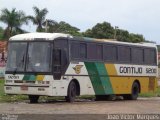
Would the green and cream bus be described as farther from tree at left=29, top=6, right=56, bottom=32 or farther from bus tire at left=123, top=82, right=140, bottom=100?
tree at left=29, top=6, right=56, bottom=32

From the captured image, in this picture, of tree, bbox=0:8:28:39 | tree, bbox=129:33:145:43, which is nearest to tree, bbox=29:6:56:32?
tree, bbox=0:8:28:39

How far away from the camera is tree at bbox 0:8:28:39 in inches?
3031

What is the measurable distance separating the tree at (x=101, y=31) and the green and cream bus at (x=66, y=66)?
63.3 metres

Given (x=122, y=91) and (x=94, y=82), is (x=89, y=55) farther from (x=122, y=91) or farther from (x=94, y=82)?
(x=122, y=91)

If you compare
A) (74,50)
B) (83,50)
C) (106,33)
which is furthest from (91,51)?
(106,33)

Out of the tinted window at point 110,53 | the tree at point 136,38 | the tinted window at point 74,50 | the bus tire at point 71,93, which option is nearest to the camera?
the bus tire at point 71,93

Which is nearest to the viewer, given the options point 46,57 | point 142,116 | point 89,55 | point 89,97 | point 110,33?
point 142,116

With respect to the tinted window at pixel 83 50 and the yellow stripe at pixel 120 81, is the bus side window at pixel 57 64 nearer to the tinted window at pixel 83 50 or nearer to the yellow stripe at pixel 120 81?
the tinted window at pixel 83 50

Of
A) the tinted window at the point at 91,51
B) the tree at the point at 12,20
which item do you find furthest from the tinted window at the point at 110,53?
the tree at the point at 12,20

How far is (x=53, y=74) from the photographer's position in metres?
23.3

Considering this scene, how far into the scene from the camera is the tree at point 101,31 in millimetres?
93387

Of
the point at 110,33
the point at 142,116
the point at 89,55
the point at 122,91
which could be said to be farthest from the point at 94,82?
the point at 110,33

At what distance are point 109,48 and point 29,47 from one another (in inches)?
230

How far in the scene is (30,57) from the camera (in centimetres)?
2347
